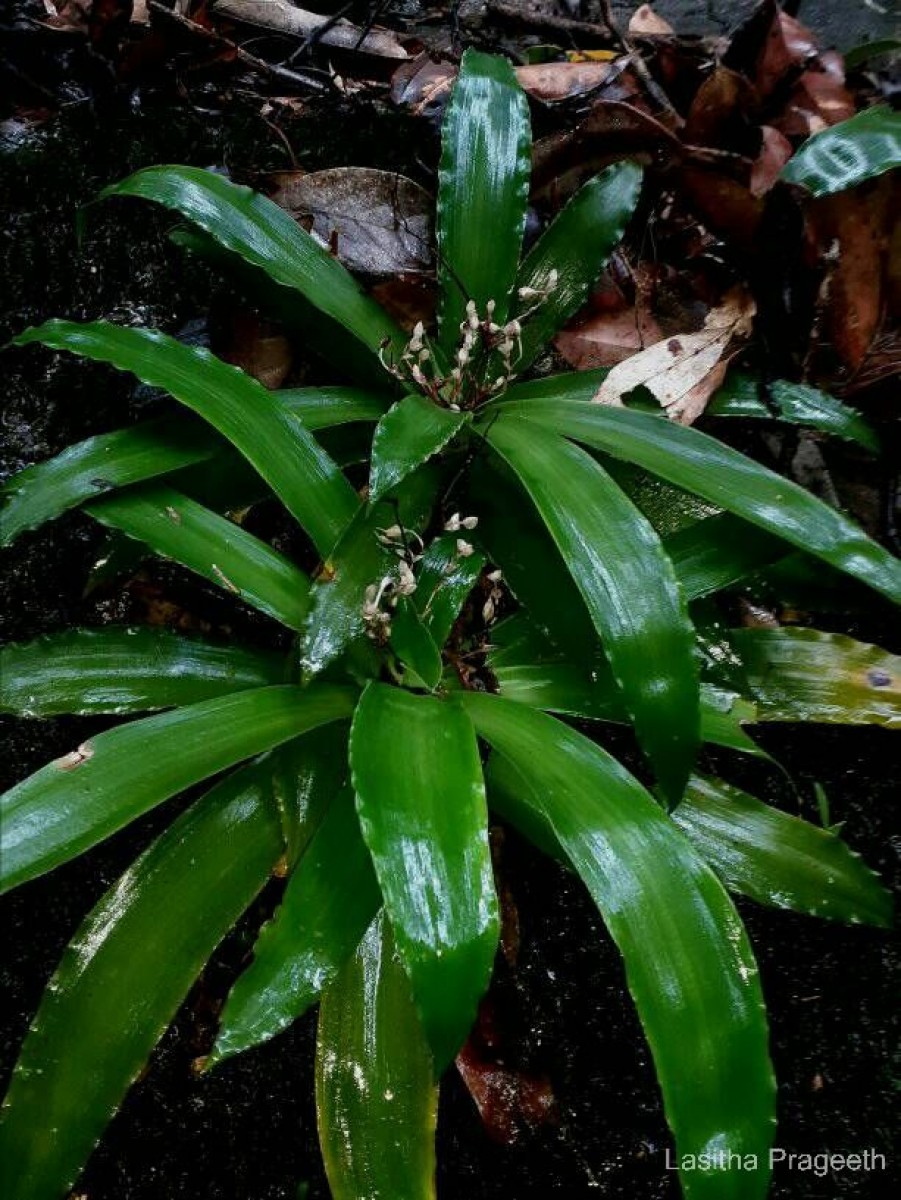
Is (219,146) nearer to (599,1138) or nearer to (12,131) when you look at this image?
(12,131)

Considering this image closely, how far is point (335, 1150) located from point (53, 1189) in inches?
11.8

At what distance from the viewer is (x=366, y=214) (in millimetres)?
1679

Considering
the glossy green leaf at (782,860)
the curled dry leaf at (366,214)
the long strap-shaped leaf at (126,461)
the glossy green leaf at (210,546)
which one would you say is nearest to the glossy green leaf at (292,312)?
the long strap-shaped leaf at (126,461)

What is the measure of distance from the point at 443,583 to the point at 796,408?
0.71m

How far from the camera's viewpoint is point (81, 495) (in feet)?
3.66

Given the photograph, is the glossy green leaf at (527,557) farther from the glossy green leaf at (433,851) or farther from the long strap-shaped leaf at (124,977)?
the long strap-shaped leaf at (124,977)

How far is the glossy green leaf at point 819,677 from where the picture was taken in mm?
1299

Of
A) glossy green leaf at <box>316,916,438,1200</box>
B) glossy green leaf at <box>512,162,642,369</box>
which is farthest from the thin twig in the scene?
glossy green leaf at <box>316,916,438,1200</box>

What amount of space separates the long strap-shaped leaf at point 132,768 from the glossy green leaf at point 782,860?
1.70 feet

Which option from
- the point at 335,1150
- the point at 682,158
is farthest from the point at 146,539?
the point at 682,158

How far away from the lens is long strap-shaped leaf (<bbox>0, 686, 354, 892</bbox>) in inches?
34.3

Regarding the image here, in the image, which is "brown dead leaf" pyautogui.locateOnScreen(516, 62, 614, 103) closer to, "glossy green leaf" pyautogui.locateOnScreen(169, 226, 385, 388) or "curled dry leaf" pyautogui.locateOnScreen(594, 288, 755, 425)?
"curled dry leaf" pyautogui.locateOnScreen(594, 288, 755, 425)

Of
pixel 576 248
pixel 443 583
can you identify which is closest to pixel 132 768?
pixel 443 583

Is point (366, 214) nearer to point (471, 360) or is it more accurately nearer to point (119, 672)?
point (471, 360)
